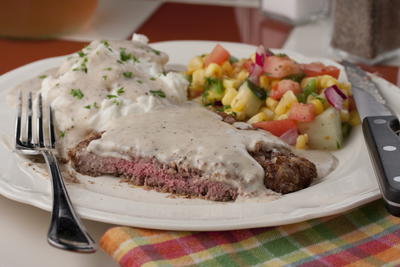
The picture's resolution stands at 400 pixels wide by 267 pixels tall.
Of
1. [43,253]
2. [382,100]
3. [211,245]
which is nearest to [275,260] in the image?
[211,245]

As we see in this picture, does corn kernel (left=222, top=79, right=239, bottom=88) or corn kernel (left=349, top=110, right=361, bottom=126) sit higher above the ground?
corn kernel (left=222, top=79, right=239, bottom=88)

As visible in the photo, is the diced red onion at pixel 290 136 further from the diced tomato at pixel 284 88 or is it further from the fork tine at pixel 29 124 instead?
the fork tine at pixel 29 124

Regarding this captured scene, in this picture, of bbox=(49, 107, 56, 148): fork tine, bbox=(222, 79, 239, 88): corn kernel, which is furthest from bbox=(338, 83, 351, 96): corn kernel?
bbox=(49, 107, 56, 148): fork tine

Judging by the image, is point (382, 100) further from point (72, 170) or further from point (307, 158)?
point (72, 170)

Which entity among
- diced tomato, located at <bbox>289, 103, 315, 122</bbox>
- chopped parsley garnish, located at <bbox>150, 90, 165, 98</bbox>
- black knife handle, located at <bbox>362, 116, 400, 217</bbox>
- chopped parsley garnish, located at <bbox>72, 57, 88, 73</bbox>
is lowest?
diced tomato, located at <bbox>289, 103, 315, 122</bbox>

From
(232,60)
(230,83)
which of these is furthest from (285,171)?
(232,60)

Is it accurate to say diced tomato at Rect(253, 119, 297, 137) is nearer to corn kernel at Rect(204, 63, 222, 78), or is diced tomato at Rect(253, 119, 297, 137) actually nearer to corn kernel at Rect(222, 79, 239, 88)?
corn kernel at Rect(222, 79, 239, 88)

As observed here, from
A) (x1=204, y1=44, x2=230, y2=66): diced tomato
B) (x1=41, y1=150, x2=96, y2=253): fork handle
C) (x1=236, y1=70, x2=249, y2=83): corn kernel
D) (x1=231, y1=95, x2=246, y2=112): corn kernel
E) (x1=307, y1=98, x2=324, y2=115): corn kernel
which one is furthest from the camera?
(x1=204, y1=44, x2=230, y2=66): diced tomato
